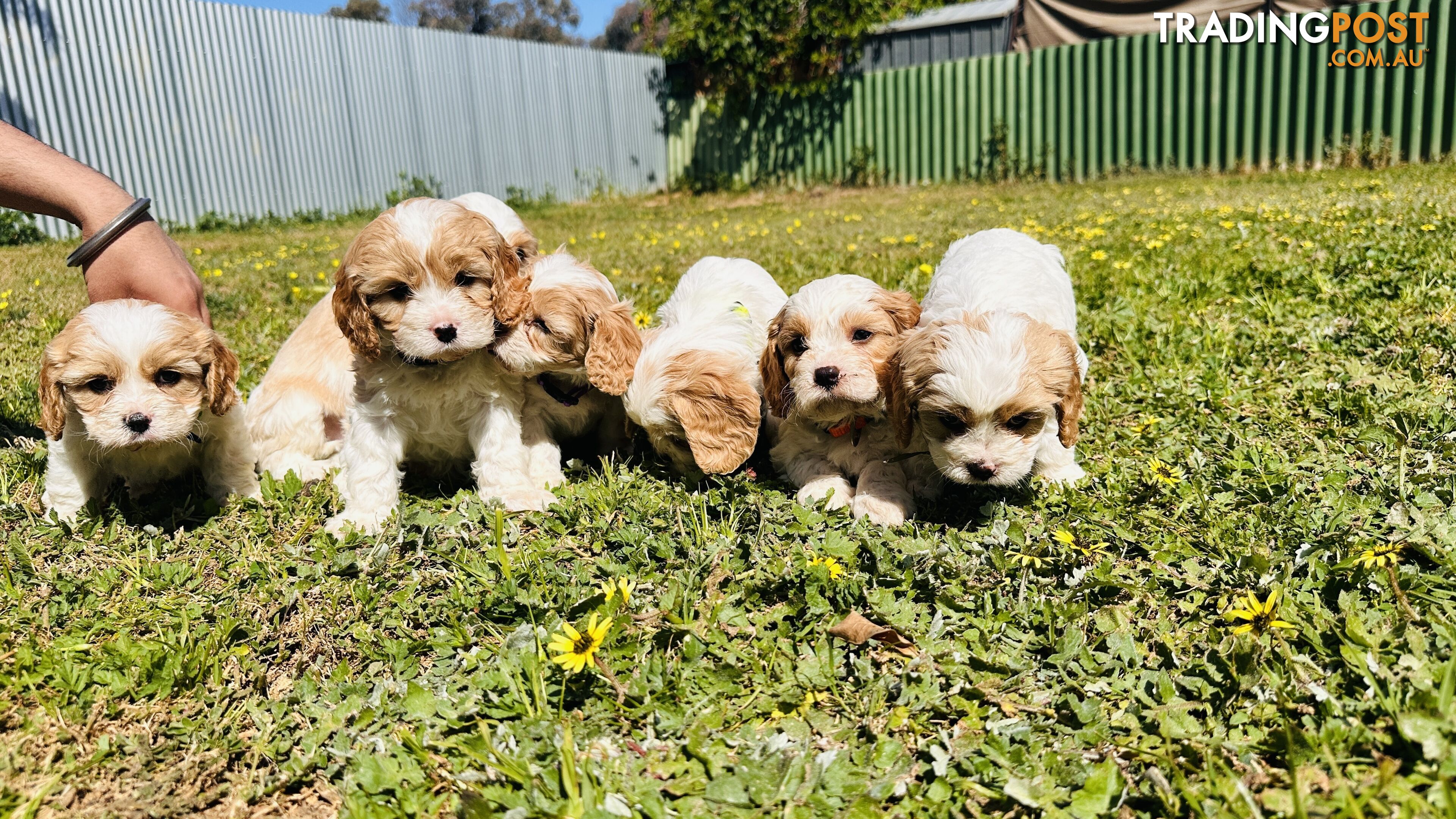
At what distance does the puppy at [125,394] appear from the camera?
3277 millimetres

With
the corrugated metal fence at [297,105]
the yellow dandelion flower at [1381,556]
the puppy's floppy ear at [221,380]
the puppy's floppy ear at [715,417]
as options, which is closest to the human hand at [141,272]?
the puppy's floppy ear at [221,380]

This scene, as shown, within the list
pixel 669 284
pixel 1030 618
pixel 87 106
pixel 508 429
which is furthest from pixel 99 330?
pixel 87 106

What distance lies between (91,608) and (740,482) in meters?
2.31

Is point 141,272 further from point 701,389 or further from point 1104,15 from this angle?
point 1104,15

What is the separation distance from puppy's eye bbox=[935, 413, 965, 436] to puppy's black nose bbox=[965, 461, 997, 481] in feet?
0.46

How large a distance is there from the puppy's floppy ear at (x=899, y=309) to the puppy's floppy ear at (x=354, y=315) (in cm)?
203

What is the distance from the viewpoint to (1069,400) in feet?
10.8

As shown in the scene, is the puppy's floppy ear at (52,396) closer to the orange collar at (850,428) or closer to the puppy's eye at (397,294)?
the puppy's eye at (397,294)

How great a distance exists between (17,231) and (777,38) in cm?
1443

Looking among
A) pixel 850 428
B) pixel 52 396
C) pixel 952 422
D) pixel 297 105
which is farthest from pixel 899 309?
pixel 297 105

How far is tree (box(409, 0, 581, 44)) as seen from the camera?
51.1 meters

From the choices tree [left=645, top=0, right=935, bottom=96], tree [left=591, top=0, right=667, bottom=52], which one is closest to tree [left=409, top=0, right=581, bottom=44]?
tree [left=591, top=0, right=667, bottom=52]

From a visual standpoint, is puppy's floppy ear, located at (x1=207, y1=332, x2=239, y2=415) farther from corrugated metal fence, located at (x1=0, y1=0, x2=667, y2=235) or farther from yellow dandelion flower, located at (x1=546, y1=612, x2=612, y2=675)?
corrugated metal fence, located at (x1=0, y1=0, x2=667, y2=235)

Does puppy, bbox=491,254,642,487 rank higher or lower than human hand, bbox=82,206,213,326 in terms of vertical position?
lower
